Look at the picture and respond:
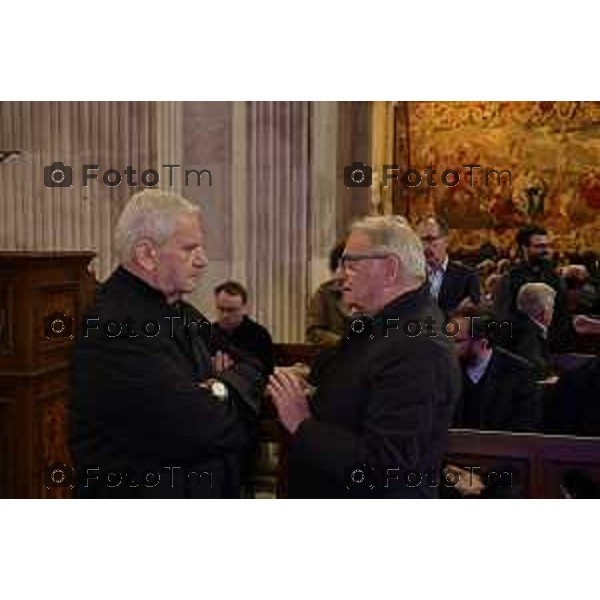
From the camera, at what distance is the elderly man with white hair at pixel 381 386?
170 cm

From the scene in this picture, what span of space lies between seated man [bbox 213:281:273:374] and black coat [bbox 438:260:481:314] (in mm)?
496

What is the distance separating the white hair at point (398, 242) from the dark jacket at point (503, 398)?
2.15 ft

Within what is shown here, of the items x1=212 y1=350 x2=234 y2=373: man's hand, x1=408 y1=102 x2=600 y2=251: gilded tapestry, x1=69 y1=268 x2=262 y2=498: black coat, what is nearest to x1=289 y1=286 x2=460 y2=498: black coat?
x1=69 y1=268 x2=262 y2=498: black coat

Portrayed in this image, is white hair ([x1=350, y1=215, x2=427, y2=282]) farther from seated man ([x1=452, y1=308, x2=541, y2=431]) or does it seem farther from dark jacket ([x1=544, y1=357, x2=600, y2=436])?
dark jacket ([x1=544, y1=357, x2=600, y2=436])

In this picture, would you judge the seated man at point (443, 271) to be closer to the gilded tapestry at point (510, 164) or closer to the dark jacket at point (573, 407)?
the gilded tapestry at point (510, 164)

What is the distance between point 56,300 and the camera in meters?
2.39

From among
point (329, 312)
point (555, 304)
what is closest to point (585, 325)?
point (555, 304)

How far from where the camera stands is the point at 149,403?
1.78m

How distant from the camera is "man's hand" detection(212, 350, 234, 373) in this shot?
2074 millimetres

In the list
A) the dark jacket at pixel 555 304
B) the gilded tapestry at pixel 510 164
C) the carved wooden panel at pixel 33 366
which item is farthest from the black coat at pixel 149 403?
the dark jacket at pixel 555 304
